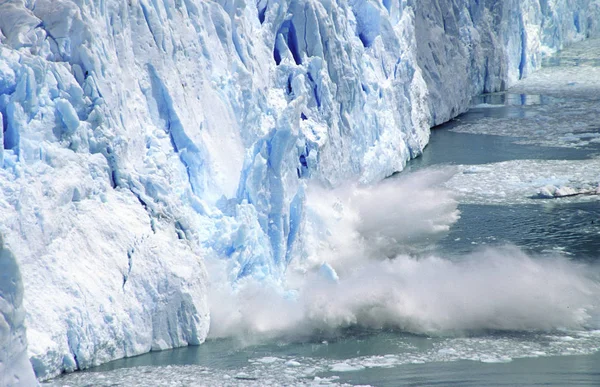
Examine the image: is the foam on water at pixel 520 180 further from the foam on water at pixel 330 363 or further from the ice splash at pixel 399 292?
the foam on water at pixel 330 363

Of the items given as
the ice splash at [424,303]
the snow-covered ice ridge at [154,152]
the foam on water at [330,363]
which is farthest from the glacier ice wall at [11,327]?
the ice splash at [424,303]

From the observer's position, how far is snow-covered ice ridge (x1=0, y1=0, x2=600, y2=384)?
7.79 m

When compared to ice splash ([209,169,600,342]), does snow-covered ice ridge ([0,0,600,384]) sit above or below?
above

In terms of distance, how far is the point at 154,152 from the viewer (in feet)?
31.6

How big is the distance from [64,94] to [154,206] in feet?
5.03

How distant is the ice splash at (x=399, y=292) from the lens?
9.52 meters

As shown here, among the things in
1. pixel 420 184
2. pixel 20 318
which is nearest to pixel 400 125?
pixel 420 184

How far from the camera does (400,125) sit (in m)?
18.1

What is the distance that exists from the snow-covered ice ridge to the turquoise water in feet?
2.13

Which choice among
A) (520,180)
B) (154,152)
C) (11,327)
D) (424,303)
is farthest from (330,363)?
(520,180)

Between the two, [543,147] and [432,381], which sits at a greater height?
[543,147]

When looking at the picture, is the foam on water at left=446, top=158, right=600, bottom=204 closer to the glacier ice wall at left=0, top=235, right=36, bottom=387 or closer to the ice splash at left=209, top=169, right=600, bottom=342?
the ice splash at left=209, top=169, right=600, bottom=342

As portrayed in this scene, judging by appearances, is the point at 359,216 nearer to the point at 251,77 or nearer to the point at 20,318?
the point at 251,77

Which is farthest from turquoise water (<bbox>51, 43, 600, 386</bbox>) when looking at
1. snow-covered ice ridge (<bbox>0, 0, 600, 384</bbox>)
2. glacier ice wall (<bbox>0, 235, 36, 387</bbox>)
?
glacier ice wall (<bbox>0, 235, 36, 387</bbox>)
